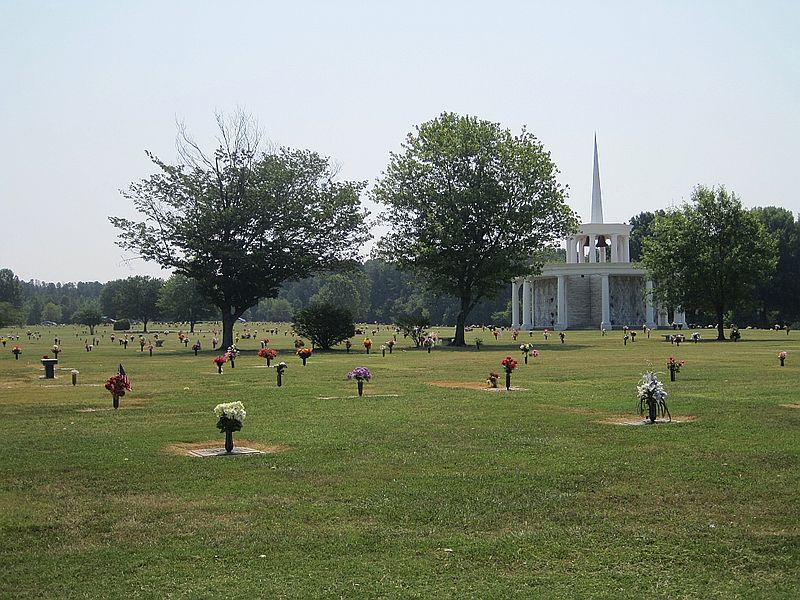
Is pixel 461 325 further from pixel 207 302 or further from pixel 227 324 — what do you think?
pixel 207 302

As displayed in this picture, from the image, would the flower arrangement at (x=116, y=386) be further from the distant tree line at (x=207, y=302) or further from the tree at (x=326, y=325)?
the distant tree line at (x=207, y=302)

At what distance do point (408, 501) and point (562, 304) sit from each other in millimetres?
99380

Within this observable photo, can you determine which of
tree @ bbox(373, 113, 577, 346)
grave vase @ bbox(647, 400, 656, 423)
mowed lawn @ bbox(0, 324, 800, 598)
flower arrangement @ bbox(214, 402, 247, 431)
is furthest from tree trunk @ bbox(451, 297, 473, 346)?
flower arrangement @ bbox(214, 402, 247, 431)

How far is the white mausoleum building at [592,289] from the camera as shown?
354 ft

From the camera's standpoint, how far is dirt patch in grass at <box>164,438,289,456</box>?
15.7m

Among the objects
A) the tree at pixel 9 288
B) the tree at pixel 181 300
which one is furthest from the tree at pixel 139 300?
the tree at pixel 9 288

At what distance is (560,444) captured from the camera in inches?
631

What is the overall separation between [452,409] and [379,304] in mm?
169182

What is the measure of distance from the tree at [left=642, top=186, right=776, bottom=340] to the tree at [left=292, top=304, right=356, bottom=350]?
1116 inches

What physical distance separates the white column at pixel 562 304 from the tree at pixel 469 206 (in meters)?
41.0

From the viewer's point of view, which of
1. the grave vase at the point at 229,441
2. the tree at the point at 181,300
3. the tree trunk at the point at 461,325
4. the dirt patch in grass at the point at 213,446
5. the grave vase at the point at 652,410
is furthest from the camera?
the tree at the point at 181,300

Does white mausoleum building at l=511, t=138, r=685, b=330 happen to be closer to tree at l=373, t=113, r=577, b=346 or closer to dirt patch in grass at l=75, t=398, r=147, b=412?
tree at l=373, t=113, r=577, b=346

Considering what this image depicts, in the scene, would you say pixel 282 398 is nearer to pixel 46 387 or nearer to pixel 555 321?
pixel 46 387

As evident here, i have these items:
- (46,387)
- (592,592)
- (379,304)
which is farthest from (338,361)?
(379,304)
